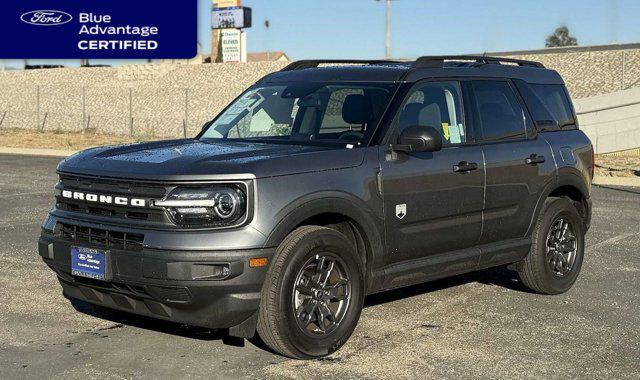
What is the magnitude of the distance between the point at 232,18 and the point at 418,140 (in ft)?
236

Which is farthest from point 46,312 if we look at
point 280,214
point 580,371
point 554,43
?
point 554,43

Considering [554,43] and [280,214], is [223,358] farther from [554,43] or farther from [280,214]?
[554,43]

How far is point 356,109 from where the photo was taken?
6.86 metres

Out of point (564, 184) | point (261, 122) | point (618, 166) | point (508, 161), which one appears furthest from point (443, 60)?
point (618, 166)

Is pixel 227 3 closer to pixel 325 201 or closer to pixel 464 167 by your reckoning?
pixel 464 167

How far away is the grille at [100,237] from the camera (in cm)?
571

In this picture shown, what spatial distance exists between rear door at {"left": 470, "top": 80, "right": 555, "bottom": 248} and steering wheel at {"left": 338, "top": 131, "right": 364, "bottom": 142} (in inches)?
47.5

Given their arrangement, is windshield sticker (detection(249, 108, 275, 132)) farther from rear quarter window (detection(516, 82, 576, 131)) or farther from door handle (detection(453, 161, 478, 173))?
rear quarter window (detection(516, 82, 576, 131))

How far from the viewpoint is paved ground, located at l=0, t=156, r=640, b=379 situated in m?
5.82

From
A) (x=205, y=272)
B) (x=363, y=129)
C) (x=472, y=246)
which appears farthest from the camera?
(x=472, y=246)

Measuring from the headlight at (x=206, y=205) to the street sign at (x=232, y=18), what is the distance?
71302mm

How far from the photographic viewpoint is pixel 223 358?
6027 millimetres

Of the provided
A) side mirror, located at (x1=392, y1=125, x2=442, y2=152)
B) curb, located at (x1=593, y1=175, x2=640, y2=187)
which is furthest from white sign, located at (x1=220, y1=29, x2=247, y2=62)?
side mirror, located at (x1=392, y1=125, x2=442, y2=152)

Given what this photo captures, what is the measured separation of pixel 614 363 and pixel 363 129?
2.30 metres
